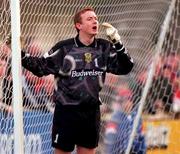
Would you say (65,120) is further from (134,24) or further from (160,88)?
(160,88)

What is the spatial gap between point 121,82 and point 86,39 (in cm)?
162

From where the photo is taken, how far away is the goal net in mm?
4727

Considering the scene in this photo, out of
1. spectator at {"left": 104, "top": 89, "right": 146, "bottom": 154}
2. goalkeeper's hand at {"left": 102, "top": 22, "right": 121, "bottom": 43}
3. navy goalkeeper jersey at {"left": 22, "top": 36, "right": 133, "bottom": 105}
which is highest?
goalkeeper's hand at {"left": 102, "top": 22, "right": 121, "bottom": 43}

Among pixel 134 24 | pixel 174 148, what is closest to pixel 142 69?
pixel 134 24

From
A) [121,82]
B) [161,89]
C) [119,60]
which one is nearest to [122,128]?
[121,82]

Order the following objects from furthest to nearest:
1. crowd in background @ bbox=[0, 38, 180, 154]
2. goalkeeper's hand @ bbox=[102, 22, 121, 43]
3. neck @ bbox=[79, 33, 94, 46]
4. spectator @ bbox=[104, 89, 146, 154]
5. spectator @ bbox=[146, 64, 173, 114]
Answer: spectator @ bbox=[146, 64, 173, 114] < spectator @ bbox=[104, 89, 146, 154] < crowd in background @ bbox=[0, 38, 180, 154] < neck @ bbox=[79, 33, 94, 46] < goalkeeper's hand @ bbox=[102, 22, 121, 43]

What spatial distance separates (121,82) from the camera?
6.01 metres

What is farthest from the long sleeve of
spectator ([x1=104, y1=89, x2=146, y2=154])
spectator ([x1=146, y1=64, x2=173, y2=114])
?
spectator ([x1=146, y1=64, x2=173, y2=114])

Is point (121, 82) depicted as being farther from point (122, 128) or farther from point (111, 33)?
point (111, 33)

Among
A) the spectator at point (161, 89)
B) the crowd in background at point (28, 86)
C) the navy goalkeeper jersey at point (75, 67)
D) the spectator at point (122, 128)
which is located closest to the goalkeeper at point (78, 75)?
the navy goalkeeper jersey at point (75, 67)

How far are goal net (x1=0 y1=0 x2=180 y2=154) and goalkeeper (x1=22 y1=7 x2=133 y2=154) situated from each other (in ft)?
1.06

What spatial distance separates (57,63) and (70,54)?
0.33ft

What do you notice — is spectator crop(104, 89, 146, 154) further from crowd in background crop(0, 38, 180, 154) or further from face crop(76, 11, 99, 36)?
face crop(76, 11, 99, 36)

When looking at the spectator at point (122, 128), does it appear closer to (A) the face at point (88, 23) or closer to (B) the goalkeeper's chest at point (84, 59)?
(B) the goalkeeper's chest at point (84, 59)
